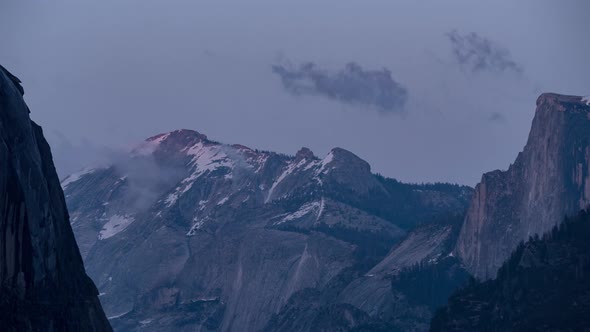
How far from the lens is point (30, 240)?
120 m

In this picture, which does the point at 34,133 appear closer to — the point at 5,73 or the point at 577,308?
the point at 5,73

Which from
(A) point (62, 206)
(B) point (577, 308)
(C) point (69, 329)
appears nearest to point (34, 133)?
(A) point (62, 206)

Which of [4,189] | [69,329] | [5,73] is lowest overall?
[69,329]

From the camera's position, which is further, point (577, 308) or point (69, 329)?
point (577, 308)

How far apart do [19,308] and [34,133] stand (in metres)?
18.5

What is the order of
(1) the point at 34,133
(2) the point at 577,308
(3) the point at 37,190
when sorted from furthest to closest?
(2) the point at 577,308 → (1) the point at 34,133 → (3) the point at 37,190

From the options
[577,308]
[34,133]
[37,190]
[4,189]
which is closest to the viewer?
[4,189]

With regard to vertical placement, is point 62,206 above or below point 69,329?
above

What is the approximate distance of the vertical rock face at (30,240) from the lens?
378 ft

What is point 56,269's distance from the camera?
127 meters

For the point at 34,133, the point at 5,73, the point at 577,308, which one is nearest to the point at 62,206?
the point at 34,133

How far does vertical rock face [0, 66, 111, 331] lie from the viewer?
4535 inches

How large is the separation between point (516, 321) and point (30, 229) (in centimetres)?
8881

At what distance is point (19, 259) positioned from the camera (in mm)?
117625
